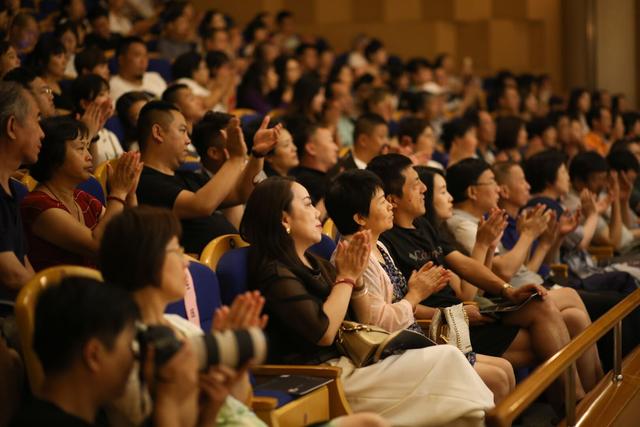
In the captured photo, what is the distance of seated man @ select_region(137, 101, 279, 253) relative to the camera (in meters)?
2.81

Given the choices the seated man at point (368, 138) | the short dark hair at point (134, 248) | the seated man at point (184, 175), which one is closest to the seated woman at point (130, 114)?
the seated man at point (184, 175)

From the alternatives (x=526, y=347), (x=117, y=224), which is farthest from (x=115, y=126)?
(x=117, y=224)

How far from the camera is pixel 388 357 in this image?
2.26 meters

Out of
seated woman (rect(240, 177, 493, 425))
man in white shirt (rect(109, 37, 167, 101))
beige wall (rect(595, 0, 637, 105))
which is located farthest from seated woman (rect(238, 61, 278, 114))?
beige wall (rect(595, 0, 637, 105))

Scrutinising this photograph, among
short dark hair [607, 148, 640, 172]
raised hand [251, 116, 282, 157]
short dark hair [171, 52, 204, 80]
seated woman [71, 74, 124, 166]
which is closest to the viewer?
raised hand [251, 116, 282, 157]

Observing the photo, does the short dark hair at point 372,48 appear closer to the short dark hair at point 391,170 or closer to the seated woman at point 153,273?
the short dark hair at point 391,170

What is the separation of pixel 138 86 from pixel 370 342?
9.47 ft

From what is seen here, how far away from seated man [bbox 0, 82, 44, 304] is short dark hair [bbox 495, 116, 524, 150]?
396 centimetres

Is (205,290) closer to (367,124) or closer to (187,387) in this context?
(187,387)

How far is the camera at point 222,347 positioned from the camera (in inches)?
58.6

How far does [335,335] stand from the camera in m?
2.27

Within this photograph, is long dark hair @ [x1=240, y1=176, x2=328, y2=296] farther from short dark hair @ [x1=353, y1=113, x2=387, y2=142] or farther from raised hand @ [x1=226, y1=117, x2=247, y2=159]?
short dark hair @ [x1=353, y1=113, x2=387, y2=142]

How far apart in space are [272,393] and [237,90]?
418 cm

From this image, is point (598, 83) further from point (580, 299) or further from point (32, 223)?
point (32, 223)
